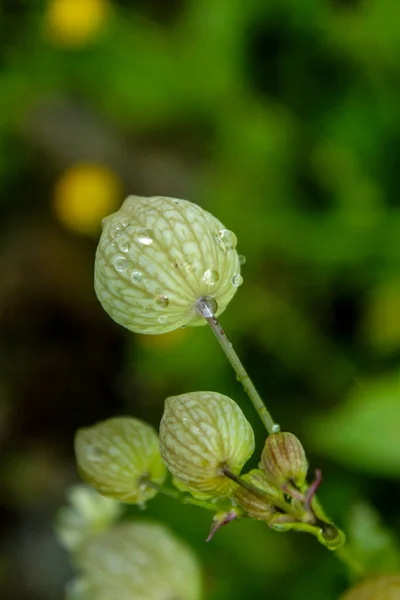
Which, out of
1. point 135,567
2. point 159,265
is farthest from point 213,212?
point 159,265

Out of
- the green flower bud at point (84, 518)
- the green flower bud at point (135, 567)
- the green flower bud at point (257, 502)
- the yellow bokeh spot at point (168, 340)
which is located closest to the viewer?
the green flower bud at point (257, 502)

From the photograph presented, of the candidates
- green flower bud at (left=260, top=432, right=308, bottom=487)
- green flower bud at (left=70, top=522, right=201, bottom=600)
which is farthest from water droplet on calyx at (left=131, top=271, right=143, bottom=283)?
green flower bud at (left=70, top=522, right=201, bottom=600)

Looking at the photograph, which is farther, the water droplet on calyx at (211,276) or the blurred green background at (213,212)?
the blurred green background at (213,212)

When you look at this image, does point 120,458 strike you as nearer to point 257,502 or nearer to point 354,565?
point 257,502

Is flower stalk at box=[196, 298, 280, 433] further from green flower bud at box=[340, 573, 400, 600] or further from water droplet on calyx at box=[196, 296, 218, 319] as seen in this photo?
Result: green flower bud at box=[340, 573, 400, 600]

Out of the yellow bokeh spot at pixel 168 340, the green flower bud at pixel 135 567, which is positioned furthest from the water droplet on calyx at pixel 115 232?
the yellow bokeh spot at pixel 168 340

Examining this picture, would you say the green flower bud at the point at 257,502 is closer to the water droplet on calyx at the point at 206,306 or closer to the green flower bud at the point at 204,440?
the green flower bud at the point at 204,440

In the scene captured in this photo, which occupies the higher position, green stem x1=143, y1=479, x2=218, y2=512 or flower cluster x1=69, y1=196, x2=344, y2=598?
flower cluster x1=69, y1=196, x2=344, y2=598
